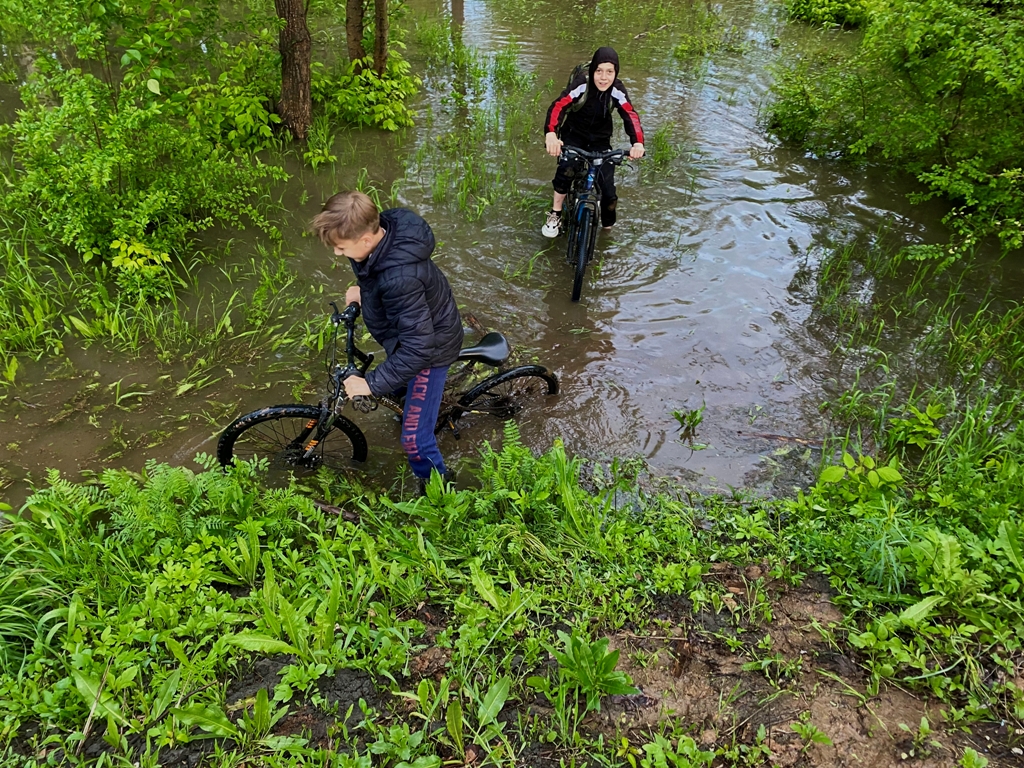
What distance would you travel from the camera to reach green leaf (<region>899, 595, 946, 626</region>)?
8.89ft

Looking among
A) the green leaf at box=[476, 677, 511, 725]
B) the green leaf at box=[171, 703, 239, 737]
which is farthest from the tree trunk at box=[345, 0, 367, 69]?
the green leaf at box=[476, 677, 511, 725]

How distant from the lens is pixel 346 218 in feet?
9.64

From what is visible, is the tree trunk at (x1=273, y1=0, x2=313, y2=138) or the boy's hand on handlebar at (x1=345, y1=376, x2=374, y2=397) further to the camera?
the tree trunk at (x1=273, y1=0, x2=313, y2=138)

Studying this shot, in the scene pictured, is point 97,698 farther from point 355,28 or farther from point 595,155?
point 355,28

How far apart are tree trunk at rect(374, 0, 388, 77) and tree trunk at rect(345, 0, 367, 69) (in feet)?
0.83

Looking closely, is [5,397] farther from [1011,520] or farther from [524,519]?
[1011,520]

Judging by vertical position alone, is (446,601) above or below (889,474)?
below

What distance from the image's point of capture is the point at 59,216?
5.34 m

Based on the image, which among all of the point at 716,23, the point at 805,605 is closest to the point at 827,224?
the point at 805,605

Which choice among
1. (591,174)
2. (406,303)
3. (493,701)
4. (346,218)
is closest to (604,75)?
(591,174)

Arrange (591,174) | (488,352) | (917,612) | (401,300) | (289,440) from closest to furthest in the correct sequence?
1. (917,612)
2. (401,300)
3. (488,352)
4. (289,440)
5. (591,174)

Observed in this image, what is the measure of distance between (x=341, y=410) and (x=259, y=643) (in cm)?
205

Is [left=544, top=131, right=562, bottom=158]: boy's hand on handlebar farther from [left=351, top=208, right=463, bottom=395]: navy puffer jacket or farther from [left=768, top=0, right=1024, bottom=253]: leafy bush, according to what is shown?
[left=768, top=0, right=1024, bottom=253]: leafy bush

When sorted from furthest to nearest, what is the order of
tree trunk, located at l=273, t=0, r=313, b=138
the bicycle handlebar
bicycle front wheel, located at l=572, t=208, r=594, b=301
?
1. tree trunk, located at l=273, t=0, r=313, b=138
2. bicycle front wheel, located at l=572, t=208, r=594, b=301
3. the bicycle handlebar
